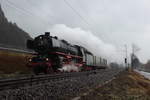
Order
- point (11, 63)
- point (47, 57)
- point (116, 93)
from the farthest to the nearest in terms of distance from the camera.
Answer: point (11, 63), point (47, 57), point (116, 93)

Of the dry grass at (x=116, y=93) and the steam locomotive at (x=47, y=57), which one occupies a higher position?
the steam locomotive at (x=47, y=57)

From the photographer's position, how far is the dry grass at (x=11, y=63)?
2231cm

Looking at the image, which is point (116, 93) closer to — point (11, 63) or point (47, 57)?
point (47, 57)

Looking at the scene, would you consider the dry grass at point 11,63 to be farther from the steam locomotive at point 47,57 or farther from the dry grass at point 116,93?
the dry grass at point 116,93

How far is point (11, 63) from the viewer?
24.4m

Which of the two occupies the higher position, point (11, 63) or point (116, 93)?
point (11, 63)

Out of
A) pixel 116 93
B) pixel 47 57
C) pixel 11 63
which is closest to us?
pixel 116 93

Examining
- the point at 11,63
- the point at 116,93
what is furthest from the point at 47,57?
the point at 116,93

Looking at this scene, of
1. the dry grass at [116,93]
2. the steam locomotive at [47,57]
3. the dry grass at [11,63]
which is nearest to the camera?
the dry grass at [116,93]

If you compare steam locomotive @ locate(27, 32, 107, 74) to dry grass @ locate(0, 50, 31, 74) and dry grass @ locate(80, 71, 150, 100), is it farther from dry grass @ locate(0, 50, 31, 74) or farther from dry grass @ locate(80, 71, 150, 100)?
dry grass @ locate(80, 71, 150, 100)

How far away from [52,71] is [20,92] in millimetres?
10658

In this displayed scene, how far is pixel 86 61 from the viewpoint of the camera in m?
30.5

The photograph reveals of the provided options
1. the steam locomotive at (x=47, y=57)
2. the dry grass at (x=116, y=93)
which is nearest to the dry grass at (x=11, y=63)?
the steam locomotive at (x=47, y=57)

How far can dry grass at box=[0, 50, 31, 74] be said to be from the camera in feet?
73.2
